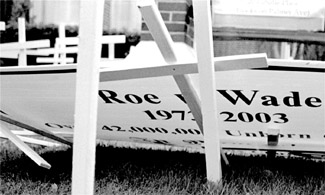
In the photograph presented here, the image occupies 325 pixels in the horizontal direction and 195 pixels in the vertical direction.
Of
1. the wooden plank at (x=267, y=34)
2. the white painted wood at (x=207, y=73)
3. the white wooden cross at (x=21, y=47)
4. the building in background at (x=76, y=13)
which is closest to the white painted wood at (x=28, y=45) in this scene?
the white wooden cross at (x=21, y=47)

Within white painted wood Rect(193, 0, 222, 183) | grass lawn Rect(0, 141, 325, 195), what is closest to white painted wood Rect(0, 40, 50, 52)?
grass lawn Rect(0, 141, 325, 195)

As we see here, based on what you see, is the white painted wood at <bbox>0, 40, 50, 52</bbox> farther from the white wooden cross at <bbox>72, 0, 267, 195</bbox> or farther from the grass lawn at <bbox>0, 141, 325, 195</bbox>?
the white wooden cross at <bbox>72, 0, 267, 195</bbox>

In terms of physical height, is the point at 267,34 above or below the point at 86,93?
below

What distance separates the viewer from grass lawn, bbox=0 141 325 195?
2316 mm

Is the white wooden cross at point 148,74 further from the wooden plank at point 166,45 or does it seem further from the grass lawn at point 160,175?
the grass lawn at point 160,175

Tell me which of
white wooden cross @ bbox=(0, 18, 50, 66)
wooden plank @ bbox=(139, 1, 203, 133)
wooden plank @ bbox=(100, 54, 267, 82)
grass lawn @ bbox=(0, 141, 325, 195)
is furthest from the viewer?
white wooden cross @ bbox=(0, 18, 50, 66)

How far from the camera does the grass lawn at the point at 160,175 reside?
2316 millimetres

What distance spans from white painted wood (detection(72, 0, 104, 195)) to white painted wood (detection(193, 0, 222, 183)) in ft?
1.33

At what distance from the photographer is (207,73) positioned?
5.86 feet

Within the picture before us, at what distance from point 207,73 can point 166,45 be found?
0.50 ft

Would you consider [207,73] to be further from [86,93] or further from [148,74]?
[86,93]

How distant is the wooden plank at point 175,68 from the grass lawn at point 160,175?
49 cm

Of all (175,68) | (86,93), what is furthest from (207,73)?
(86,93)

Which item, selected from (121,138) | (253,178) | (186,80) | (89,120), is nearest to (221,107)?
(186,80)
